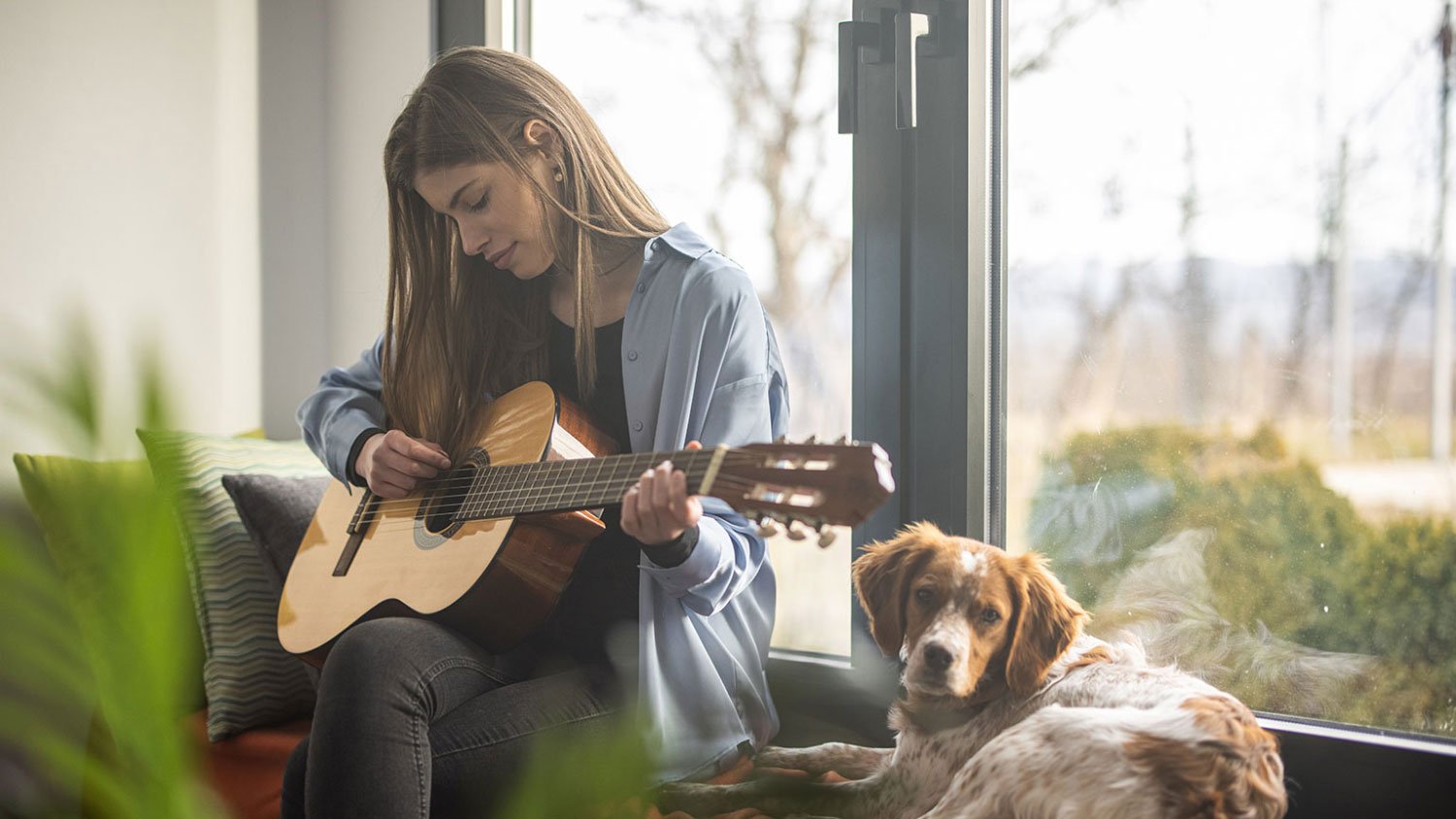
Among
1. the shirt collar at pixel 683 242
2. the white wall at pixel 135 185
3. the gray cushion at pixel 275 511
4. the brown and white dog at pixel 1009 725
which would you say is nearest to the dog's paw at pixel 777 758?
the brown and white dog at pixel 1009 725

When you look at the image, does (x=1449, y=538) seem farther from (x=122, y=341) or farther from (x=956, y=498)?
(x=122, y=341)

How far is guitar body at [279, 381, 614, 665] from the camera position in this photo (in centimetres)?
113

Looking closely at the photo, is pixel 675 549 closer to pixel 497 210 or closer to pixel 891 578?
pixel 891 578

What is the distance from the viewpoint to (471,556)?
1.15 meters

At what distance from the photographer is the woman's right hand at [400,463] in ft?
4.11

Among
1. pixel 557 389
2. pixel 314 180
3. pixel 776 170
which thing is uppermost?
pixel 314 180

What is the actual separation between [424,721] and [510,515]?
0.23m

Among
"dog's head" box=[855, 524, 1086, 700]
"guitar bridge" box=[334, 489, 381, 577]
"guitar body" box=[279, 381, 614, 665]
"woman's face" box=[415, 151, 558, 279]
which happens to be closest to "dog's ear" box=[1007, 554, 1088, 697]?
"dog's head" box=[855, 524, 1086, 700]

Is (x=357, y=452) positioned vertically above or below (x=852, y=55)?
below

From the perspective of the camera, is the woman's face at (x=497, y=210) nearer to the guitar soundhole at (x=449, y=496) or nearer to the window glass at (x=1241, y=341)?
the guitar soundhole at (x=449, y=496)

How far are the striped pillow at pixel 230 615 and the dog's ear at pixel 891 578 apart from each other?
0.83 metres

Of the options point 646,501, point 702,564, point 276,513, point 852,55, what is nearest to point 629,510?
point 646,501

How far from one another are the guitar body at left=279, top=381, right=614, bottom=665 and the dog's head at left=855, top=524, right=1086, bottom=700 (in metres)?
0.35

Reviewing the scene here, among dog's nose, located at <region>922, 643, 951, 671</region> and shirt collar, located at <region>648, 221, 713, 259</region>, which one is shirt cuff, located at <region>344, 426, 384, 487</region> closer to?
shirt collar, located at <region>648, 221, 713, 259</region>
